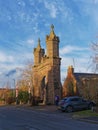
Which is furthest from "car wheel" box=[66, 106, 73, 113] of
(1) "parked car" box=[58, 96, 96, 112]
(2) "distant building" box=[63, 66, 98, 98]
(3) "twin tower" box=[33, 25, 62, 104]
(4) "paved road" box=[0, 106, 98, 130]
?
(3) "twin tower" box=[33, 25, 62, 104]

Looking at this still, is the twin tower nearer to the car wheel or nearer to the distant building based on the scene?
the distant building

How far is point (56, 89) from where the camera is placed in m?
57.7

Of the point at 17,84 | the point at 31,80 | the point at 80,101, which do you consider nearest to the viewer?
the point at 80,101

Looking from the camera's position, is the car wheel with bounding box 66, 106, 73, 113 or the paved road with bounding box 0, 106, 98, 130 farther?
the car wheel with bounding box 66, 106, 73, 113

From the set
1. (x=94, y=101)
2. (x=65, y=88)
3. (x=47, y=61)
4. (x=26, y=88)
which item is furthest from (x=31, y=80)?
(x=94, y=101)

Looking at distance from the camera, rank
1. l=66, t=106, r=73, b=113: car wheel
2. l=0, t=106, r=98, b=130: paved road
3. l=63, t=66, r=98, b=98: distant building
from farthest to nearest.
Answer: l=63, t=66, r=98, b=98: distant building → l=66, t=106, r=73, b=113: car wheel → l=0, t=106, r=98, b=130: paved road

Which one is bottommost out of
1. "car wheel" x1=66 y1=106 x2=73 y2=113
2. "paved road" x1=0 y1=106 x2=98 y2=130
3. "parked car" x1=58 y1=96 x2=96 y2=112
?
"paved road" x1=0 y1=106 x2=98 y2=130

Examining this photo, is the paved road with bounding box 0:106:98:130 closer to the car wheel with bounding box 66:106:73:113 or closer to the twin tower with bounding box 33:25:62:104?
the car wheel with bounding box 66:106:73:113

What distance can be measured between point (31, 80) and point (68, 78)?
27.6ft

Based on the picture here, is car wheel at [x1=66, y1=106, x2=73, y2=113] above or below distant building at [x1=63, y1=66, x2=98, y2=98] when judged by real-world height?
below

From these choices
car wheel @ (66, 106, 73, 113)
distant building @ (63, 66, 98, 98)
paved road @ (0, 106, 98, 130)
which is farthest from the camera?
distant building @ (63, 66, 98, 98)

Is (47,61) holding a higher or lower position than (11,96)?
higher

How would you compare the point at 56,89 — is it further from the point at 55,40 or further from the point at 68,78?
the point at 68,78

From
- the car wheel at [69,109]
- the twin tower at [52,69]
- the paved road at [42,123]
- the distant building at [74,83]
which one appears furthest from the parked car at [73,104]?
the twin tower at [52,69]
